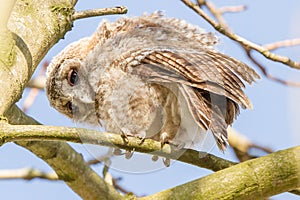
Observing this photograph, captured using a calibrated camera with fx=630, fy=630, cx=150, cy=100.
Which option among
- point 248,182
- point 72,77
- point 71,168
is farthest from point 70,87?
point 248,182

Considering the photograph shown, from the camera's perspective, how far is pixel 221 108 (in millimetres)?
2848

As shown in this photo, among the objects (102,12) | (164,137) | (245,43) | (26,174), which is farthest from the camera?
(26,174)

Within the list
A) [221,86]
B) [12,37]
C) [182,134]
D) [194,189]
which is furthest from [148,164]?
[12,37]

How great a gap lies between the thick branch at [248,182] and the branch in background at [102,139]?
229mm

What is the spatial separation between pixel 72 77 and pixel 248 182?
1.26 meters

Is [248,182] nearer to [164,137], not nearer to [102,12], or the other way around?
[164,137]

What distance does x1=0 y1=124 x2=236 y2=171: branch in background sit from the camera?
1.99m

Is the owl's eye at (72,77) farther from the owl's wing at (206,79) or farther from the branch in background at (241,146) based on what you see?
the branch in background at (241,146)

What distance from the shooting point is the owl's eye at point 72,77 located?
3.11 m

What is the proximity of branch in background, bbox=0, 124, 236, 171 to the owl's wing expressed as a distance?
10cm

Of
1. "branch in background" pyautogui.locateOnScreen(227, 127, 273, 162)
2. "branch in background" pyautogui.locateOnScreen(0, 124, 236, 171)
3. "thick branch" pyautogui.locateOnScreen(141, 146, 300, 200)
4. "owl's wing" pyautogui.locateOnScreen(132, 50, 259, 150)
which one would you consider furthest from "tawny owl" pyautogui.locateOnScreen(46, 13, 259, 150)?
"branch in background" pyautogui.locateOnScreen(227, 127, 273, 162)

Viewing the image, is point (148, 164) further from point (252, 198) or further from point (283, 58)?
point (252, 198)

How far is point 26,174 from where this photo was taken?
3617 mm

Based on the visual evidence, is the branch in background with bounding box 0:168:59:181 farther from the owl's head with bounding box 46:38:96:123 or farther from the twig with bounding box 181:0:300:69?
the twig with bounding box 181:0:300:69
